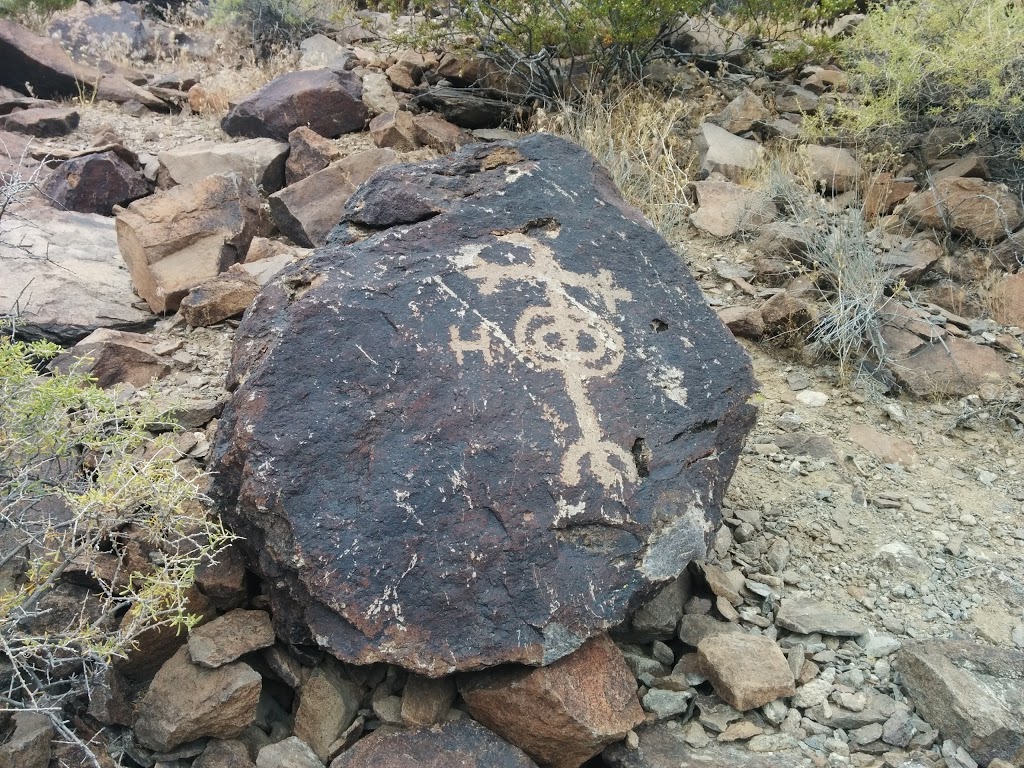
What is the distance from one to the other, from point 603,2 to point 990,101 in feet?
7.48

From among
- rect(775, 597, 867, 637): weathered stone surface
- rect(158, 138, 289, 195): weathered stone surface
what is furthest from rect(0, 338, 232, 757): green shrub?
rect(158, 138, 289, 195): weathered stone surface

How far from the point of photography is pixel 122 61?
7.83 metres

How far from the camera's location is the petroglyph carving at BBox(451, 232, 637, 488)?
2.38m

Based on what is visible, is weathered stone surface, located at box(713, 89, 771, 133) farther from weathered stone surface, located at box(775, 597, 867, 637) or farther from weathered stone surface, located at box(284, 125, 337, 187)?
weathered stone surface, located at box(775, 597, 867, 637)

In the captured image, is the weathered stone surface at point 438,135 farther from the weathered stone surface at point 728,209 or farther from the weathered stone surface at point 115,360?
the weathered stone surface at point 115,360

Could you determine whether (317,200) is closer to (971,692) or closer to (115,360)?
(115,360)

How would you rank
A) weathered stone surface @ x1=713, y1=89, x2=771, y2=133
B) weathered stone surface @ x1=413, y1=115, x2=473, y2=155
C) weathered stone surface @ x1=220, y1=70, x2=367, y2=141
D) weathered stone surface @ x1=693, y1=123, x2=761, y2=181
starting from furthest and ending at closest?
1. weathered stone surface @ x1=713, y1=89, x2=771, y2=133
2. weathered stone surface @ x1=220, y1=70, x2=367, y2=141
3. weathered stone surface @ x1=413, y1=115, x2=473, y2=155
4. weathered stone surface @ x1=693, y1=123, x2=761, y2=181

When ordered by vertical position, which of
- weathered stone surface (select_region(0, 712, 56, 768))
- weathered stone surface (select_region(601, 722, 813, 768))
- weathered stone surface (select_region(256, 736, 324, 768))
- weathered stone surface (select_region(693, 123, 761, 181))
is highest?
weathered stone surface (select_region(0, 712, 56, 768))

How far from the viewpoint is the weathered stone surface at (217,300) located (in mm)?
3691

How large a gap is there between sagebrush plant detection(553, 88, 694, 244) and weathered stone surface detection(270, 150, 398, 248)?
124 centimetres

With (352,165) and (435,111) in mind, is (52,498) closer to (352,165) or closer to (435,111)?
(352,165)

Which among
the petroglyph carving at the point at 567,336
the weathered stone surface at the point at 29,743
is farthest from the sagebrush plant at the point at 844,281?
the weathered stone surface at the point at 29,743

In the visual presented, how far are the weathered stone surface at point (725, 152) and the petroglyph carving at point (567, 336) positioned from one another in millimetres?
2734

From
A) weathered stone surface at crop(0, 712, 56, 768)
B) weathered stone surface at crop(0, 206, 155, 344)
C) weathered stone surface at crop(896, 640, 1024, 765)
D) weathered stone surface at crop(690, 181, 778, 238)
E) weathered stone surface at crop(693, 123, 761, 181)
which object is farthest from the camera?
weathered stone surface at crop(693, 123, 761, 181)
